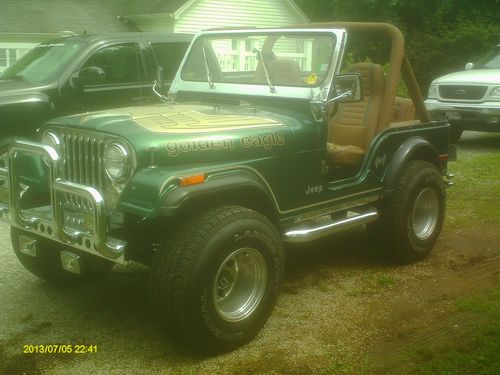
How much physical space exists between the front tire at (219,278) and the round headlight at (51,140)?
1075mm

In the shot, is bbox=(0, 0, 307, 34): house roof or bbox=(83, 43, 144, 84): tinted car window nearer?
bbox=(83, 43, 144, 84): tinted car window

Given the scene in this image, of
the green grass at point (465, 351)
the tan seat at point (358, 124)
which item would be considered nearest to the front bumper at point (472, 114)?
the tan seat at point (358, 124)

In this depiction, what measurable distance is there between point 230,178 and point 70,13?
17890mm

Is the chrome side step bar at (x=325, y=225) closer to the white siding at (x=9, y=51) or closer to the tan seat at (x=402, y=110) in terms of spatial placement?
the tan seat at (x=402, y=110)

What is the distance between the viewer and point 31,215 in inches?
156

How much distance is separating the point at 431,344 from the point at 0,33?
16.5m

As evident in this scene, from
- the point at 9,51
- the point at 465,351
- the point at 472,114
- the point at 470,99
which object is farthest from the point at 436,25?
the point at 465,351

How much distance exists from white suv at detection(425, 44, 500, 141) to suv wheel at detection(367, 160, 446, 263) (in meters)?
5.26

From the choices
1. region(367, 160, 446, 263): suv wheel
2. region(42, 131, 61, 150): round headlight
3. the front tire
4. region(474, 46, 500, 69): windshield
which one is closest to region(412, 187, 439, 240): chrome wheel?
region(367, 160, 446, 263): suv wheel

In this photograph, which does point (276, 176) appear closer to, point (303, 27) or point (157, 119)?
point (157, 119)

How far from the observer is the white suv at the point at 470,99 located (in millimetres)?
10734

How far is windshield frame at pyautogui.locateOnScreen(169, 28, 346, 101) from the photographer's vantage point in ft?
15.3

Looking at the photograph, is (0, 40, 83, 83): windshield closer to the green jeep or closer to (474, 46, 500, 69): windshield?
the green jeep

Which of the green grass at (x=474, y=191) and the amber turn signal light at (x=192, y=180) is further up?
the amber turn signal light at (x=192, y=180)
